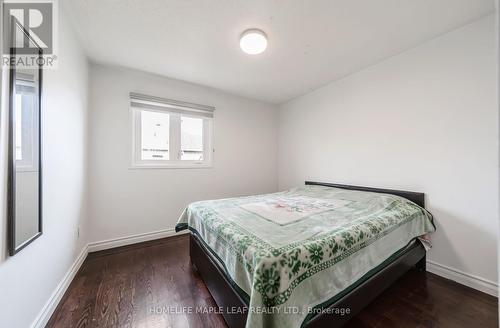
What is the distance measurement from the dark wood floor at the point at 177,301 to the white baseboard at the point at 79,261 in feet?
0.16

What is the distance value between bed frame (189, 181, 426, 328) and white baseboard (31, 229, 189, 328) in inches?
39.8

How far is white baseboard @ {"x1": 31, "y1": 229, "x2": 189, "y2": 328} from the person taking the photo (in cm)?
121

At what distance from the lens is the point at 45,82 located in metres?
1.23

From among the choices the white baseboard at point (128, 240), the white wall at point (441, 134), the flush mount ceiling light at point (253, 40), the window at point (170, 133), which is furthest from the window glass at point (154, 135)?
the white wall at point (441, 134)

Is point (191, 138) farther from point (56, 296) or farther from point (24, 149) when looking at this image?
point (56, 296)

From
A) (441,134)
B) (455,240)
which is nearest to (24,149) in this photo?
(441,134)

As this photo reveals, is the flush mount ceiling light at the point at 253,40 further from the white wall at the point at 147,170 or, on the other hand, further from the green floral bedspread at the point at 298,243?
the green floral bedspread at the point at 298,243

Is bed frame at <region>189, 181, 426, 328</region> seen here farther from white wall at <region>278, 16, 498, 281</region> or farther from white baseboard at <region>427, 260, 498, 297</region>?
white wall at <region>278, 16, 498, 281</region>

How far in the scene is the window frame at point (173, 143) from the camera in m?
2.49

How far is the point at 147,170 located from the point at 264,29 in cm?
223

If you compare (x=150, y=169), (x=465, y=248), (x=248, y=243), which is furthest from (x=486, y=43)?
(x=150, y=169)

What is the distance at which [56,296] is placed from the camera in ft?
4.49

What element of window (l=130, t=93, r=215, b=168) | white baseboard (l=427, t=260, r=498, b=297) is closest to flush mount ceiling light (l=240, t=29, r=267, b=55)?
window (l=130, t=93, r=215, b=168)

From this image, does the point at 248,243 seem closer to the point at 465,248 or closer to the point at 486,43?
the point at 465,248
